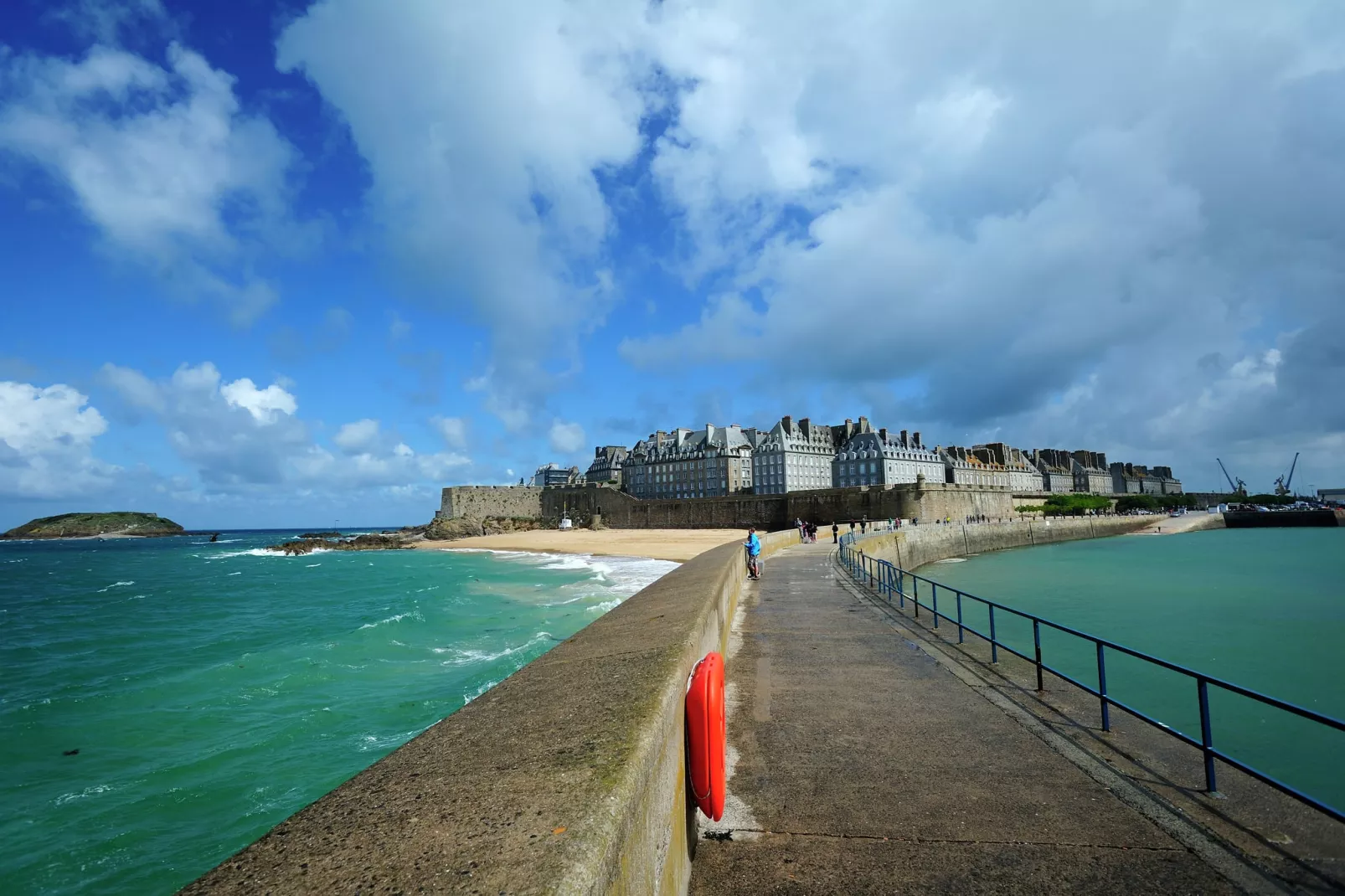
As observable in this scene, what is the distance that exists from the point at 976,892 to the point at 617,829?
2328mm

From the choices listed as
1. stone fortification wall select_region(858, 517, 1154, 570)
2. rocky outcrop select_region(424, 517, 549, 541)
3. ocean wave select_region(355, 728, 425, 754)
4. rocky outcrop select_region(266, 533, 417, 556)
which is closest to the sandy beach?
rocky outcrop select_region(424, 517, 549, 541)

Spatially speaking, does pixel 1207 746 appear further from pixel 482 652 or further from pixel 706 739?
pixel 482 652

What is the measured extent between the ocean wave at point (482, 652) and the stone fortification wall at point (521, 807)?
1142 centimetres

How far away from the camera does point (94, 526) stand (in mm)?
163750

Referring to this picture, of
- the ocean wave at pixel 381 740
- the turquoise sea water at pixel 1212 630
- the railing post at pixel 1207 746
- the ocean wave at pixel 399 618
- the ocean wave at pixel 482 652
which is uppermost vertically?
the railing post at pixel 1207 746

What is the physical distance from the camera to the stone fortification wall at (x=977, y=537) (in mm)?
30516

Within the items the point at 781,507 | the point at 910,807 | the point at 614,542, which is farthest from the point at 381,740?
the point at 781,507

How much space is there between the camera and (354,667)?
14047 millimetres

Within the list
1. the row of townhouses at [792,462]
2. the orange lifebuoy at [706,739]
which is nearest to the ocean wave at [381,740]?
the orange lifebuoy at [706,739]

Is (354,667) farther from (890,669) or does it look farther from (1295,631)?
(1295,631)

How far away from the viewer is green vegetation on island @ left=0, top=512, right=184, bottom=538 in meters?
159

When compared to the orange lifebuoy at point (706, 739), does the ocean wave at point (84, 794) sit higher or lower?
lower

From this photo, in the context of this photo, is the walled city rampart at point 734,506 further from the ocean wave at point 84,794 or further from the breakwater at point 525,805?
the breakwater at point 525,805

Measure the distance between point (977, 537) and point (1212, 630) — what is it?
99.3 feet
